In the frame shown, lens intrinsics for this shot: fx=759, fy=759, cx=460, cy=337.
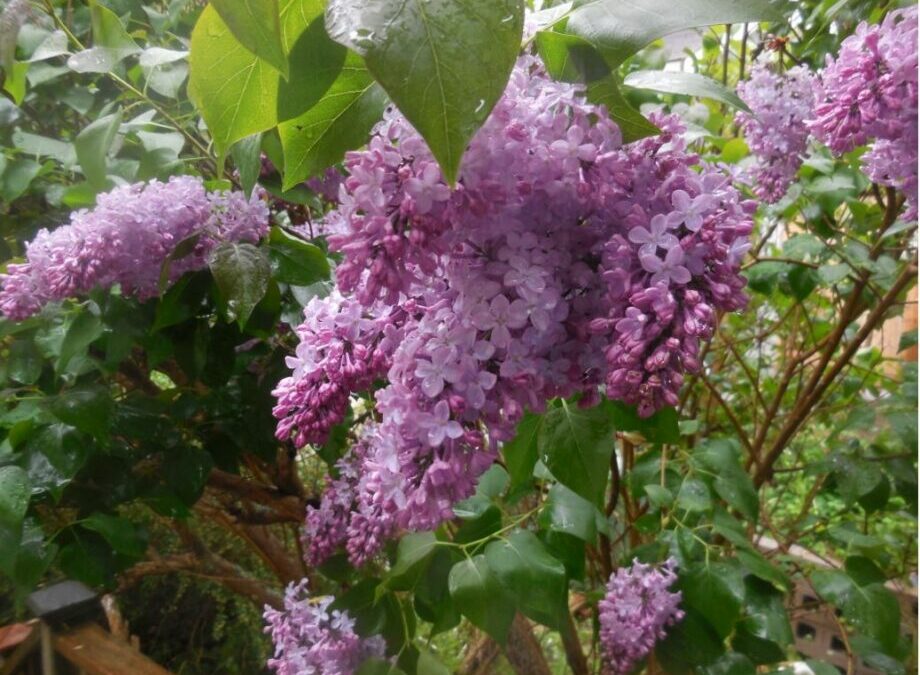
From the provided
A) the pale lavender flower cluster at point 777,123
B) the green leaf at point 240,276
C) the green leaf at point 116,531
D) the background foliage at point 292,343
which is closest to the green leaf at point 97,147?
the background foliage at point 292,343

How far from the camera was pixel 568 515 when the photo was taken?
644mm

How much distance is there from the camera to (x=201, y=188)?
58 cm

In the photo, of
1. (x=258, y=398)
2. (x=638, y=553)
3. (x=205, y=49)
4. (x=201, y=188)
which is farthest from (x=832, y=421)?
(x=205, y=49)

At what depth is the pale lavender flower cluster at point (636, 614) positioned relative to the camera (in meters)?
0.71

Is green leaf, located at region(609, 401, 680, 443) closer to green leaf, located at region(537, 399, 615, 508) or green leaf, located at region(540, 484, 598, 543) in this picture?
green leaf, located at region(537, 399, 615, 508)

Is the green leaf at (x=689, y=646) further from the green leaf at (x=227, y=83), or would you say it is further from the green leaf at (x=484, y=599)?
the green leaf at (x=227, y=83)

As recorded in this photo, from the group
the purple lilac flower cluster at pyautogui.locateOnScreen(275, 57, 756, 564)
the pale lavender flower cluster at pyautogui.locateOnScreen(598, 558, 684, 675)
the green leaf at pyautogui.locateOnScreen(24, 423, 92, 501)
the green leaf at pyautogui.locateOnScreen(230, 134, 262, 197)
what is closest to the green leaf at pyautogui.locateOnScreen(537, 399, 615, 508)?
the purple lilac flower cluster at pyautogui.locateOnScreen(275, 57, 756, 564)

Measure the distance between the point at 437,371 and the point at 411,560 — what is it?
0.38 m

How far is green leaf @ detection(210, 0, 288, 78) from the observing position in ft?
0.84

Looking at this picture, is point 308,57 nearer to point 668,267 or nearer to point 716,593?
point 668,267

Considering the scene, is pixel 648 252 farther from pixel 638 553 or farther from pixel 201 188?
pixel 638 553

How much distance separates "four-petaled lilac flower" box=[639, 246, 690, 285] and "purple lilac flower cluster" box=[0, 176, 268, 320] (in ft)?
1.24

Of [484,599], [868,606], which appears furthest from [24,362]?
[868,606]

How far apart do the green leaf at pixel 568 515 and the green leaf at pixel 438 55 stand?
1.51 ft
